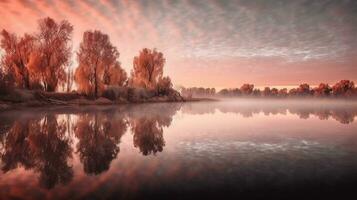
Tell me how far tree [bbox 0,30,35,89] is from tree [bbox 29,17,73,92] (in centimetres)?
247

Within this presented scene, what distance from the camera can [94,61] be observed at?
54000mm

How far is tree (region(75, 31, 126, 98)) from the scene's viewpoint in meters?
51.5

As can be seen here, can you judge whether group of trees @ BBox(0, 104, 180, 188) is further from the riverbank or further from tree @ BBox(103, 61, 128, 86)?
tree @ BBox(103, 61, 128, 86)

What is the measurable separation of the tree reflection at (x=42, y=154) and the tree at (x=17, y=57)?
121 feet

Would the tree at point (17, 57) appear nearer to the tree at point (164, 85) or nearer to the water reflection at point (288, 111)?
the water reflection at point (288, 111)

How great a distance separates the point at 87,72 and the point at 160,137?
41549 millimetres

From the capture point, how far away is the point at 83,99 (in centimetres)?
5078

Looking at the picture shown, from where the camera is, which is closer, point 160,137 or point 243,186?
point 243,186

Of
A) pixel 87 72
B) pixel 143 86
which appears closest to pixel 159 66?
pixel 143 86

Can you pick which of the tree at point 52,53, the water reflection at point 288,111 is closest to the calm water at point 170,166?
the water reflection at point 288,111

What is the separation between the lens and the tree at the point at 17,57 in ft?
155

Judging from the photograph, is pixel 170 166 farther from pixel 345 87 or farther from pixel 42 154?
pixel 345 87

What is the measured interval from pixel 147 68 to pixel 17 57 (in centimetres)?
3444

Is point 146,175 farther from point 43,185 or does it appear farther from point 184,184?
point 43,185
